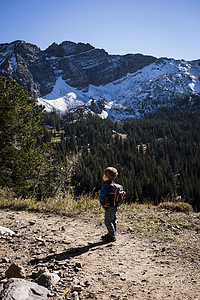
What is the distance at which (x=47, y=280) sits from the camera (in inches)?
115

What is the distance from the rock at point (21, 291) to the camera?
243cm

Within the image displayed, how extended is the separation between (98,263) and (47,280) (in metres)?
1.24

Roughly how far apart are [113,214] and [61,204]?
11.9 ft

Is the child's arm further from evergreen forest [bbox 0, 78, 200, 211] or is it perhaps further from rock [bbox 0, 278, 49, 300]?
evergreen forest [bbox 0, 78, 200, 211]

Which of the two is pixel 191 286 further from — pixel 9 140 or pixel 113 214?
pixel 9 140

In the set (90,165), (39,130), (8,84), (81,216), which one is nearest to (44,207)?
(81,216)

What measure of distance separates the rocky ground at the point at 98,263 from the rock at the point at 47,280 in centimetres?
7

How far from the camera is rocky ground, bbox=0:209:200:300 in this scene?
291 centimetres

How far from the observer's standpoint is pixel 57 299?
2.68m

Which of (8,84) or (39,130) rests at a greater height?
(8,84)

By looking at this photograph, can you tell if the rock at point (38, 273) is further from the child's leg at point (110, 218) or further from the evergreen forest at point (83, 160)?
the evergreen forest at point (83, 160)

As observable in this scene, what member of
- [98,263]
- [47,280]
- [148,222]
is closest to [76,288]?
[47,280]

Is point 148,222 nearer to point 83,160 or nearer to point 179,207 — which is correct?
point 179,207

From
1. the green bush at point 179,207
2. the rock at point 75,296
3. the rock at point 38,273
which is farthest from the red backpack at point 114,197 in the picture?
the green bush at point 179,207
